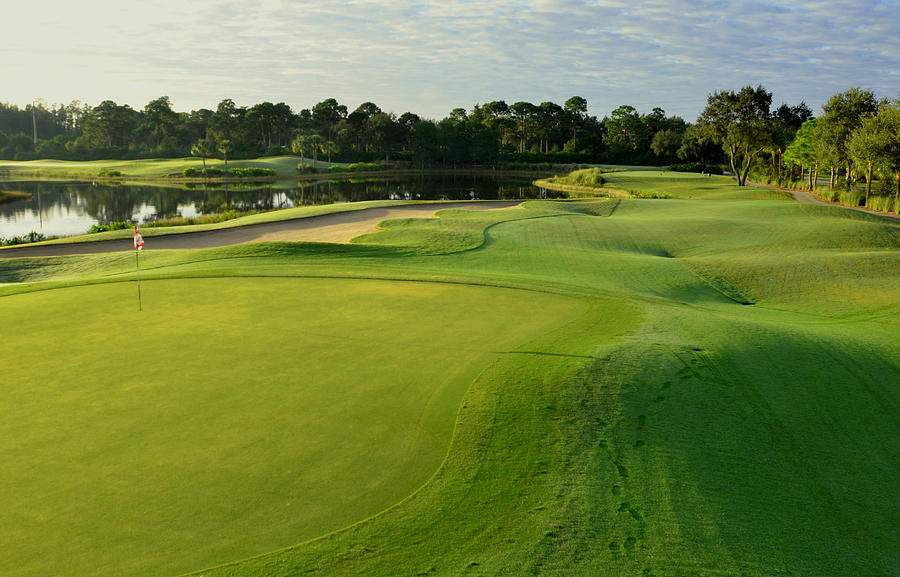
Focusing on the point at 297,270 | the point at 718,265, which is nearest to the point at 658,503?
the point at 297,270

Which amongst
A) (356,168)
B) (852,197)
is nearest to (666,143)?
(356,168)

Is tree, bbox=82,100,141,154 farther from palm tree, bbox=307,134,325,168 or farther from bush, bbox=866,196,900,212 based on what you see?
bush, bbox=866,196,900,212

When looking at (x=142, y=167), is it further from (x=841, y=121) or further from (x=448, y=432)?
(x=448, y=432)

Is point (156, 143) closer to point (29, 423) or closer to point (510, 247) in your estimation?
point (510, 247)

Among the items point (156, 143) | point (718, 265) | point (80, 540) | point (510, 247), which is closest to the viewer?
point (80, 540)

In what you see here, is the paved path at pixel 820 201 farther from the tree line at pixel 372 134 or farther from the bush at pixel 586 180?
the tree line at pixel 372 134

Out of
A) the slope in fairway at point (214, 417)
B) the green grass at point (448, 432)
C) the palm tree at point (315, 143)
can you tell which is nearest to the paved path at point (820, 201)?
the green grass at point (448, 432)

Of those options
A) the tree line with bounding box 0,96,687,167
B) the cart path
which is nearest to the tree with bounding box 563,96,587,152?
the tree line with bounding box 0,96,687,167
